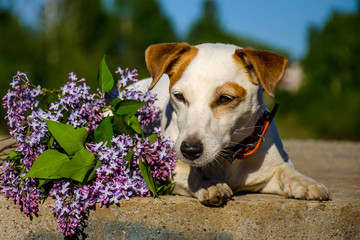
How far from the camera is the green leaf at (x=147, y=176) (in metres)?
3.11

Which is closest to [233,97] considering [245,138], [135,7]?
[245,138]

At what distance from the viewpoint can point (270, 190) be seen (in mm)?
3746

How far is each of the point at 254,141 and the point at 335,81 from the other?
574 inches

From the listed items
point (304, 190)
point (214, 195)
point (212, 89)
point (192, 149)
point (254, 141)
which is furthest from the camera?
point (254, 141)

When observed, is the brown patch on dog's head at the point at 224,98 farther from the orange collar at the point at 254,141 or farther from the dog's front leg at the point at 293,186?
the dog's front leg at the point at 293,186

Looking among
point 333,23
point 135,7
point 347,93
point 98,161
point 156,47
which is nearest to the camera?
point 98,161

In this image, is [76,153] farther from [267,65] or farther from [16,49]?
[16,49]

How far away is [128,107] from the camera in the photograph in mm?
3299

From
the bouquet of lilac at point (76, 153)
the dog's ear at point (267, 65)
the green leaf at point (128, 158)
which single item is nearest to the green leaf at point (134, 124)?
the bouquet of lilac at point (76, 153)

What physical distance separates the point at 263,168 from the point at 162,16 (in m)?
45.0

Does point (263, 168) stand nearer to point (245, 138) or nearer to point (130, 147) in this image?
point (245, 138)

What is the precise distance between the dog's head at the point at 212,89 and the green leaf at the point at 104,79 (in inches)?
14.9

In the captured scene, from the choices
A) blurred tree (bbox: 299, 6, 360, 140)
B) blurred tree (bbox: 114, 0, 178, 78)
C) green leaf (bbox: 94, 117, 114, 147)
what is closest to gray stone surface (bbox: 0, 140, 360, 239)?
green leaf (bbox: 94, 117, 114, 147)

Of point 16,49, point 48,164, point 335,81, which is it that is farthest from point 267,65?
point 335,81
